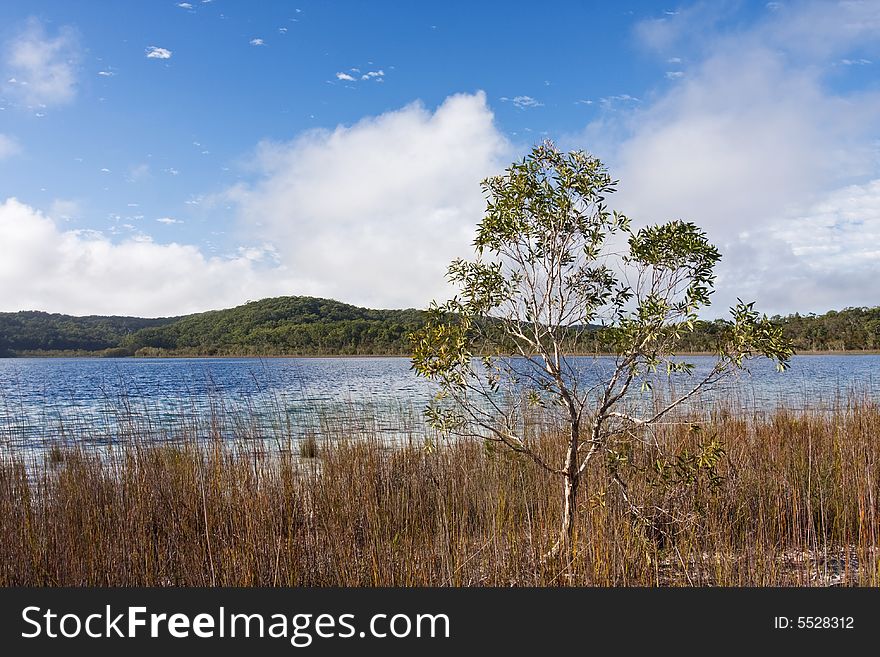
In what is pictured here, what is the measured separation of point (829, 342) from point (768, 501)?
44436 millimetres

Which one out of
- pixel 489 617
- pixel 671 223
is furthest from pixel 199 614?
pixel 671 223

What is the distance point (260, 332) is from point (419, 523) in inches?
1627

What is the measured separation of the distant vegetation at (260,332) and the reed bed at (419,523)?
18164 millimetres

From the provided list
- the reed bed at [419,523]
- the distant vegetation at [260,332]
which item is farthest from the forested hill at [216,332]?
the reed bed at [419,523]

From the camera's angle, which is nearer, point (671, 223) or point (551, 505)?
point (671, 223)

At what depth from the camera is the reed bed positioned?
4.14 meters

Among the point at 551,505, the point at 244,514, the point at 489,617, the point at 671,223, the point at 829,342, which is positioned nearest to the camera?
the point at 489,617

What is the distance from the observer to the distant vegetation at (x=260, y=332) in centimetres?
3812

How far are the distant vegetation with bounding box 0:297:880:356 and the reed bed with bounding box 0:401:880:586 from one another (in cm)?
1816

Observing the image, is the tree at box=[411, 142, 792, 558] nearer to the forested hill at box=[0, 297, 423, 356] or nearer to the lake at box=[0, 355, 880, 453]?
the lake at box=[0, 355, 880, 453]

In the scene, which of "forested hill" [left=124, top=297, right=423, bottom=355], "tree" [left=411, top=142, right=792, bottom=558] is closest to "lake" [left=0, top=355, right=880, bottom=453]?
"tree" [left=411, top=142, right=792, bottom=558]

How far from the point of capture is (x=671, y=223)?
3918 millimetres

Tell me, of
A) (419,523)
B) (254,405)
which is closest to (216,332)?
(254,405)

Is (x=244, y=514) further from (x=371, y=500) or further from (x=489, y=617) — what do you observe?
(x=489, y=617)
